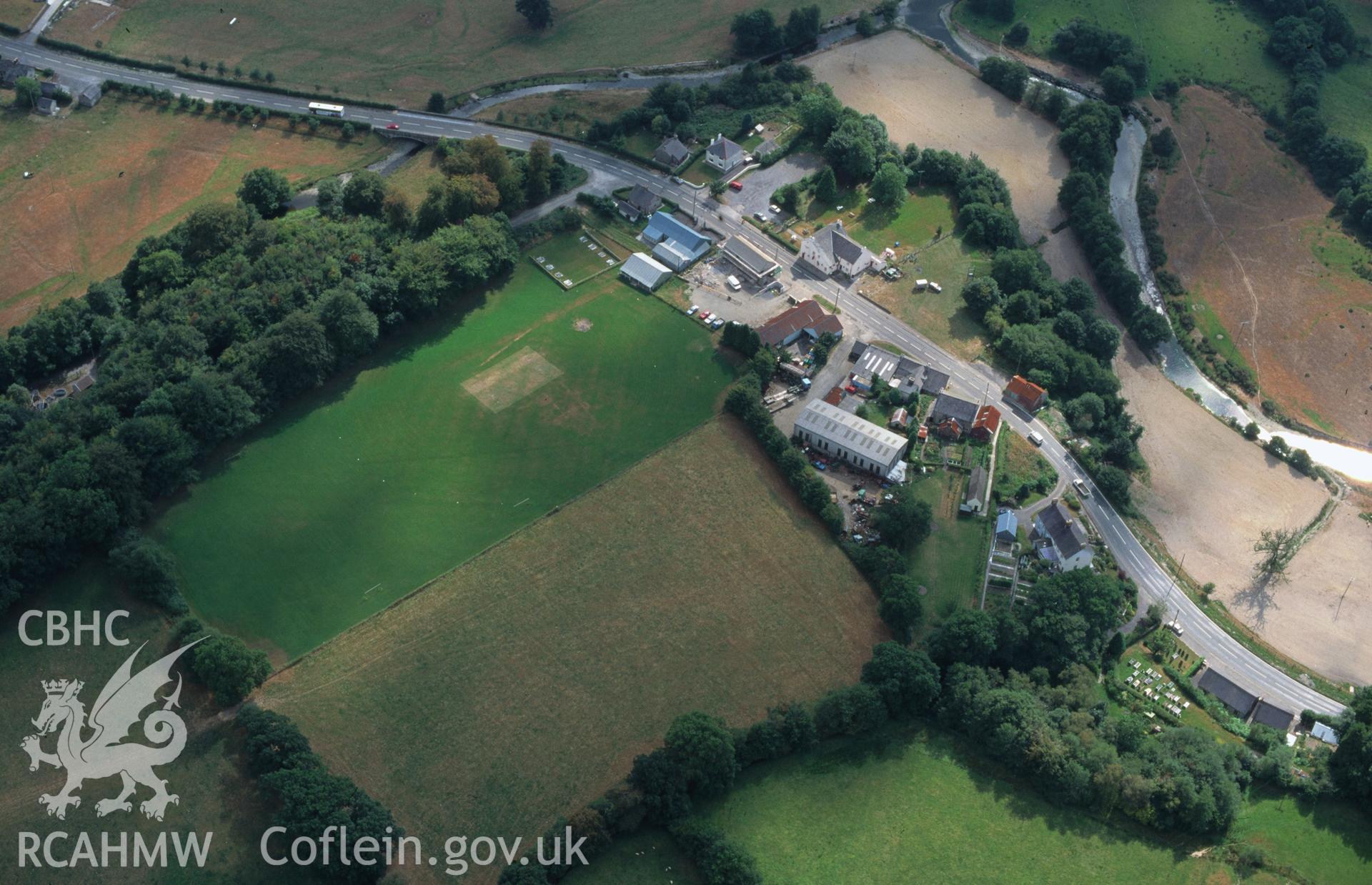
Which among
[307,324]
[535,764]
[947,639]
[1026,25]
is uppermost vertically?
[1026,25]

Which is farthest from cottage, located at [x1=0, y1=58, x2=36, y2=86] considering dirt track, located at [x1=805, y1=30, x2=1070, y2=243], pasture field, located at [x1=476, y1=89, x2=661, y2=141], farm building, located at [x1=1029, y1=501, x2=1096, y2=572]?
farm building, located at [x1=1029, y1=501, x2=1096, y2=572]

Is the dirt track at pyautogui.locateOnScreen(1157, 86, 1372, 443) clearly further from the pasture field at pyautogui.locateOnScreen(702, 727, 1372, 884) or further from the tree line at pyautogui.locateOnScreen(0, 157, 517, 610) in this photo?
the tree line at pyautogui.locateOnScreen(0, 157, 517, 610)

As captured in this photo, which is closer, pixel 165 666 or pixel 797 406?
pixel 165 666

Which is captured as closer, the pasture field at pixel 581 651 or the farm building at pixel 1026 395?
the pasture field at pixel 581 651

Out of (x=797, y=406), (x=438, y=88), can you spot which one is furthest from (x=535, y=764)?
(x=438, y=88)

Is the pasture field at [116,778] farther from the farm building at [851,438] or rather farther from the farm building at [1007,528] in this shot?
the farm building at [1007,528]

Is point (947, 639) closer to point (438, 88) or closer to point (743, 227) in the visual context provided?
point (743, 227)

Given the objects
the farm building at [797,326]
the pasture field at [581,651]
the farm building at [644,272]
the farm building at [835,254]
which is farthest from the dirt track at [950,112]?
the pasture field at [581,651]

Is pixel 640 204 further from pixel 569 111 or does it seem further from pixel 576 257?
pixel 569 111
